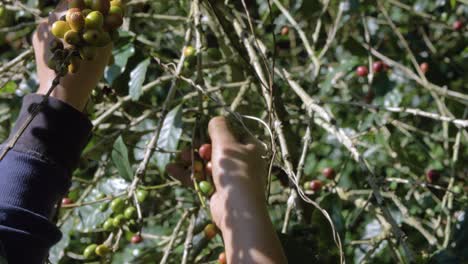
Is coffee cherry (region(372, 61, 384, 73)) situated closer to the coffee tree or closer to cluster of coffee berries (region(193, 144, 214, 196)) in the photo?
the coffee tree

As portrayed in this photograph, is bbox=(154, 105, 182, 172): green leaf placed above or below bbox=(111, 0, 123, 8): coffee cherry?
below

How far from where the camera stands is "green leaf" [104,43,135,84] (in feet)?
6.48

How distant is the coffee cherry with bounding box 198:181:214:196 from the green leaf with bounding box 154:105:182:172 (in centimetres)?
27

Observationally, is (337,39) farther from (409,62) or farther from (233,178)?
(233,178)

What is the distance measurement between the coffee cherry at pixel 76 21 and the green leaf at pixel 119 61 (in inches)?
29.8

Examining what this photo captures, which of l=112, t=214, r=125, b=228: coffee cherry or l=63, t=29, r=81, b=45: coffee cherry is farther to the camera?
l=112, t=214, r=125, b=228: coffee cherry

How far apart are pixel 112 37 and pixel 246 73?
2.83 ft

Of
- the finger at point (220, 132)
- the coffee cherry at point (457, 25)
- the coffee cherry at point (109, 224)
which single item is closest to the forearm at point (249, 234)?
the finger at point (220, 132)

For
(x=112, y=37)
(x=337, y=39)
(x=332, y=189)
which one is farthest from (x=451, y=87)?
(x=112, y=37)

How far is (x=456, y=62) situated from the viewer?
2.86m

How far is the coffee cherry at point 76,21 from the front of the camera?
1175mm

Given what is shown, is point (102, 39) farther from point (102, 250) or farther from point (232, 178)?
point (102, 250)

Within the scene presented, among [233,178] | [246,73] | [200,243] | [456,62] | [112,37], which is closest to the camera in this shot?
[112,37]

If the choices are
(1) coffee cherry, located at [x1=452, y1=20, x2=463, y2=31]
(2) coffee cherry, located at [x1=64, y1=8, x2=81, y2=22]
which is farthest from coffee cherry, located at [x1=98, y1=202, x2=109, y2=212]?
(1) coffee cherry, located at [x1=452, y1=20, x2=463, y2=31]
